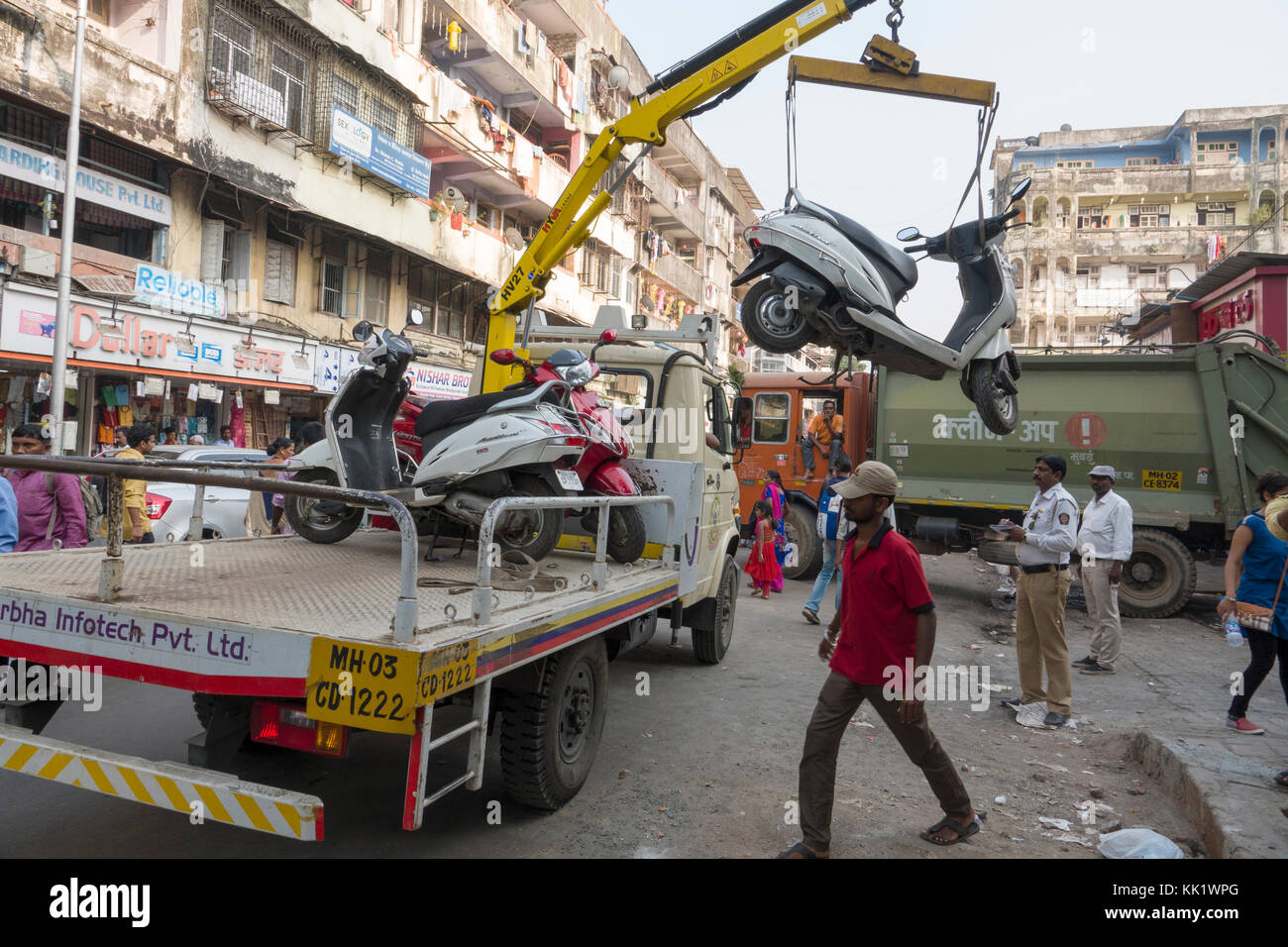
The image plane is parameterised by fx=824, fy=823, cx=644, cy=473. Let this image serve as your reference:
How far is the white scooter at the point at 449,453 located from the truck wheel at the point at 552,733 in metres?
0.97

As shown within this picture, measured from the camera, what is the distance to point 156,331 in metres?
12.0

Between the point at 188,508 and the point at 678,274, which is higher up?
the point at 678,274

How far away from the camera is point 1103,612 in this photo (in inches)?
278

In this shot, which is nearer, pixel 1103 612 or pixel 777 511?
pixel 1103 612

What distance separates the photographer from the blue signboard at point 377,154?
14.7 metres

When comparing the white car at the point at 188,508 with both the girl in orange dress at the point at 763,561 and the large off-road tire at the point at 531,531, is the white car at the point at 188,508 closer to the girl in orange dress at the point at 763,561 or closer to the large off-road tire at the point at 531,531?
the large off-road tire at the point at 531,531

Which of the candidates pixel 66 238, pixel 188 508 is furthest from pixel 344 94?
pixel 188 508

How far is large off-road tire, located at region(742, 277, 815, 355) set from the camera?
4.66 metres

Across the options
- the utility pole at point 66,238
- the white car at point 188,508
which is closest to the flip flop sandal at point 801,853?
the white car at point 188,508

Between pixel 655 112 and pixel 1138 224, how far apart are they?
41.6m

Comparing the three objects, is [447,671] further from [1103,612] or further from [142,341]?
[142,341]

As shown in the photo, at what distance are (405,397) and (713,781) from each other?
10.1ft
